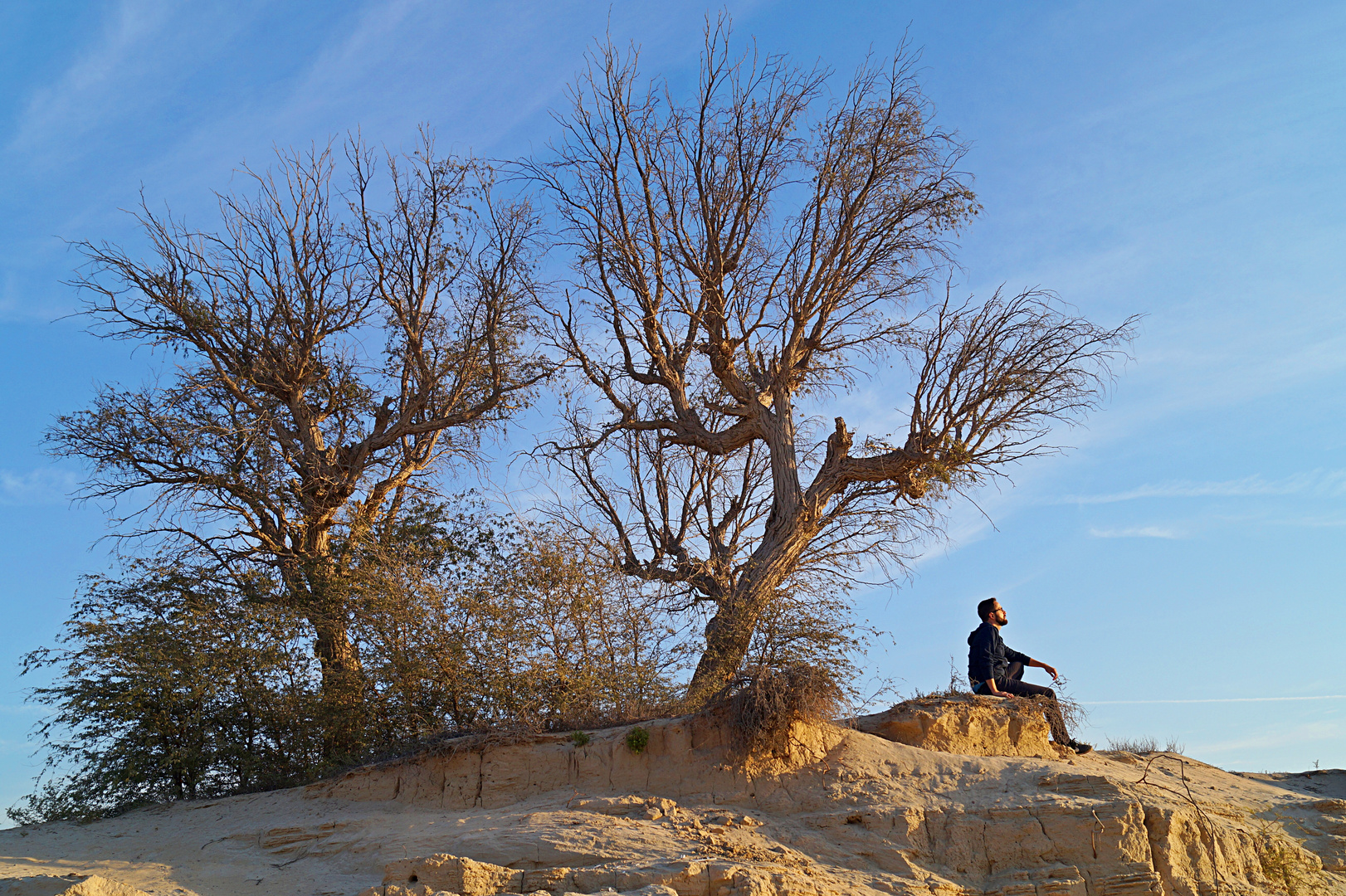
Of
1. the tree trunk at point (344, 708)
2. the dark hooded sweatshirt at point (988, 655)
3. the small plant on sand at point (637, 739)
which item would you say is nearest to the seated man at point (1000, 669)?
the dark hooded sweatshirt at point (988, 655)

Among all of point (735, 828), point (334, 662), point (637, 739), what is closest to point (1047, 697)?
point (735, 828)

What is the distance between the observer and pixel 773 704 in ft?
33.4

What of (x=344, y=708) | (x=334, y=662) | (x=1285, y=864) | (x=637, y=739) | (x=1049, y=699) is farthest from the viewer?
(x=334, y=662)

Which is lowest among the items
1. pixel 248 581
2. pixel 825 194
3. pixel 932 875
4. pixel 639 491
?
pixel 932 875

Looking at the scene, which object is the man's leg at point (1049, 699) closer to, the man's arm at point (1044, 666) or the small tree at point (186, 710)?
the man's arm at point (1044, 666)

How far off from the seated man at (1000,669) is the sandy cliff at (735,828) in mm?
282

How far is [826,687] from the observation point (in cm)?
1049

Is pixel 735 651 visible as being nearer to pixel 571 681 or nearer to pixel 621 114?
pixel 571 681

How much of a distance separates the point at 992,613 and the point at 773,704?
319 centimetres

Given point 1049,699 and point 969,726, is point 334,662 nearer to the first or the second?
point 969,726

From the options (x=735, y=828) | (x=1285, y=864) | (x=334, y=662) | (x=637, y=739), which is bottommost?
(x=1285, y=864)

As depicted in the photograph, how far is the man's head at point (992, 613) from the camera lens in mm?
11477

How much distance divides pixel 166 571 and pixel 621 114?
1055 centimetres

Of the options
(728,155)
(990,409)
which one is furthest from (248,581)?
(990,409)
